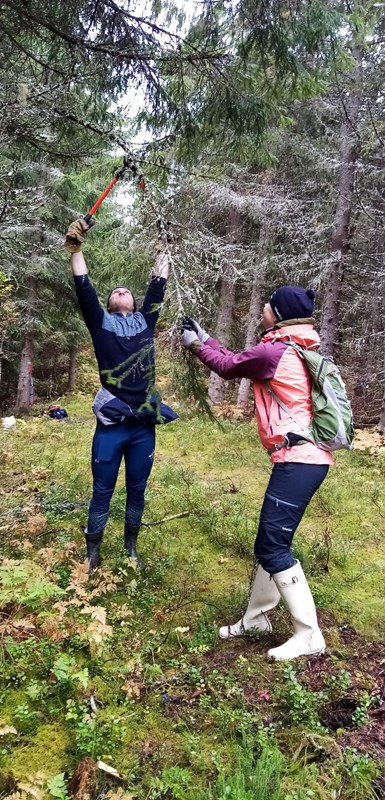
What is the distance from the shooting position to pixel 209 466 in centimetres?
902

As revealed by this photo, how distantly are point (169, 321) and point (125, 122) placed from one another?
3725 mm

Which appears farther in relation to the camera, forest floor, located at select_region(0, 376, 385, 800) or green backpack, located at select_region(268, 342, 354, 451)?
green backpack, located at select_region(268, 342, 354, 451)

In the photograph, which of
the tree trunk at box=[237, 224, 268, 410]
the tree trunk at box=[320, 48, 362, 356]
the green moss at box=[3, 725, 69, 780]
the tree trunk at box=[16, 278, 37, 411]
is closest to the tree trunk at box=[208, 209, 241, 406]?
the tree trunk at box=[237, 224, 268, 410]

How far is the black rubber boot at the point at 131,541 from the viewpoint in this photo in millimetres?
4879

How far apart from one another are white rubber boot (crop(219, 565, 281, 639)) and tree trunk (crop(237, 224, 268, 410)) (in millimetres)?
9715

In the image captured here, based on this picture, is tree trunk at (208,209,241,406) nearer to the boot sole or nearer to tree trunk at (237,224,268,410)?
tree trunk at (237,224,268,410)

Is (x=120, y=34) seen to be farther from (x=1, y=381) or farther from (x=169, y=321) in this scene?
(x=1, y=381)

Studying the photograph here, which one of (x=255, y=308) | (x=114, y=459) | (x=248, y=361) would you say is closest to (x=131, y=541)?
(x=114, y=459)

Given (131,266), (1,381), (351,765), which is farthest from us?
(1,381)

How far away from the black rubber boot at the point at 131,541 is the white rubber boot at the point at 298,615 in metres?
1.71

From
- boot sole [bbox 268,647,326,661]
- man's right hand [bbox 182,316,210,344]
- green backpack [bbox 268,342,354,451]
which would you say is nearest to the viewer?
man's right hand [bbox 182,316,210,344]

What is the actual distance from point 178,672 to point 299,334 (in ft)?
8.20

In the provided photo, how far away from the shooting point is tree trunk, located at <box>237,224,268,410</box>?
499 inches

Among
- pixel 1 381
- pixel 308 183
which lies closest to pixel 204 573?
pixel 308 183
